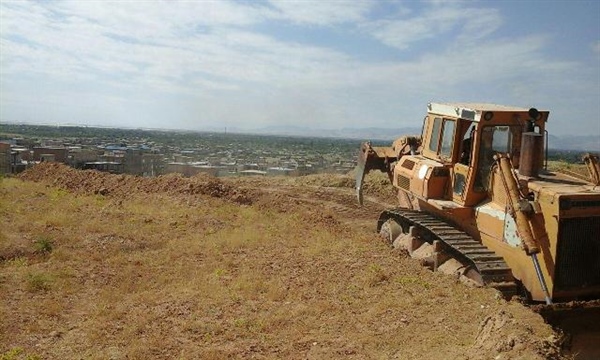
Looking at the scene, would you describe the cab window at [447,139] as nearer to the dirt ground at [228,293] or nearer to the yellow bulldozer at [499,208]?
the yellow bulldozer at [499,208]

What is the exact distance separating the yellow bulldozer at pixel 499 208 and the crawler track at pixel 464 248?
16mm

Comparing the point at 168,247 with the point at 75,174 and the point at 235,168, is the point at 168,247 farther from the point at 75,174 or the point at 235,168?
the point at 235,168

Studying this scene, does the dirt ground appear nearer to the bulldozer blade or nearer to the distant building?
the bulldozer blade

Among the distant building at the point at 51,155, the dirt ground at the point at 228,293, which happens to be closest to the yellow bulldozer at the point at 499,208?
the dirt ground at the point at 228,293

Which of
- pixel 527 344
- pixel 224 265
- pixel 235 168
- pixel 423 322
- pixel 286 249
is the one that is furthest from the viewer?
pixel 235 168

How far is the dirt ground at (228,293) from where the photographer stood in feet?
22.2

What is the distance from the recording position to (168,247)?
12.5 meters

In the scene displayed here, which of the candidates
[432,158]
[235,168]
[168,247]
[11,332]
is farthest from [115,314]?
[235,168]

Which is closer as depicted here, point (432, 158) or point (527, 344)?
point (527, 344)

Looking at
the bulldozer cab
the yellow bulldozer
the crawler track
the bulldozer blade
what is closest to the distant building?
the bulldozer blade

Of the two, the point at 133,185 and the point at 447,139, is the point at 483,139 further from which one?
the point at 133,185

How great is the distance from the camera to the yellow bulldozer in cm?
715

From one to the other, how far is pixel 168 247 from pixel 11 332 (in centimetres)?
518

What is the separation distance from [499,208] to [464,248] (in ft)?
2.78
